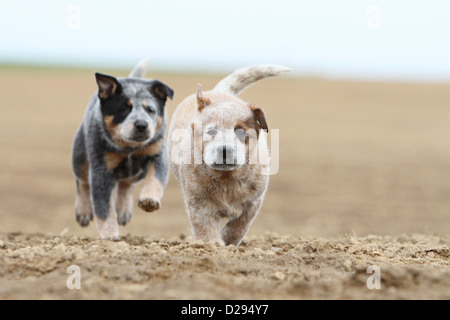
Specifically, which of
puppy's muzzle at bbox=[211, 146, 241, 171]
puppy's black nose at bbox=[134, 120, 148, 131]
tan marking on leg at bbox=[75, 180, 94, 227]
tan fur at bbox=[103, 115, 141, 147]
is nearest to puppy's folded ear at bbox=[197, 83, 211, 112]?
puppy's muzzle at bbox=[211, 146, 241, 171]

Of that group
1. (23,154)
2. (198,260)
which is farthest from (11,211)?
(198,260)

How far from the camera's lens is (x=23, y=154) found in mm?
21094

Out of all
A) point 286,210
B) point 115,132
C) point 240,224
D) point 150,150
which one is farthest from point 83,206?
point 286,210

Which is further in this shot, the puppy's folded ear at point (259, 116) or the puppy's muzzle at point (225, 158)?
the puppy's folded ear at point (259, 116)

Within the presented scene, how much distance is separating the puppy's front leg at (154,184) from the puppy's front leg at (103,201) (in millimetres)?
433

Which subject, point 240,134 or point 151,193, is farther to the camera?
point 151,193

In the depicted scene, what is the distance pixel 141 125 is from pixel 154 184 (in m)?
0.71

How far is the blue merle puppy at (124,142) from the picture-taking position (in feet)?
23.5

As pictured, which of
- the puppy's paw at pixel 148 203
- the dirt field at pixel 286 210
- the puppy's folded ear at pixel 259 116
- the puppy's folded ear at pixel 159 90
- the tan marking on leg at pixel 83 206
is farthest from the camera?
the tan marking on leg at pixel 83 206

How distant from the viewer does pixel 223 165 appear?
580 cm

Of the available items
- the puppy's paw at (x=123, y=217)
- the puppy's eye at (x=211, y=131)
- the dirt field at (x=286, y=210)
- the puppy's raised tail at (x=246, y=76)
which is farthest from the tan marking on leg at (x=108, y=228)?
the puppy's eye at (x=211, y=131)

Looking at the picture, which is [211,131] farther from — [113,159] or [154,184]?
[113,159]

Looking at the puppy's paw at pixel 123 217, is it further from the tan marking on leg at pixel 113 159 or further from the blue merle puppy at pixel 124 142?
the tan marking on leg at pixel 113 159
